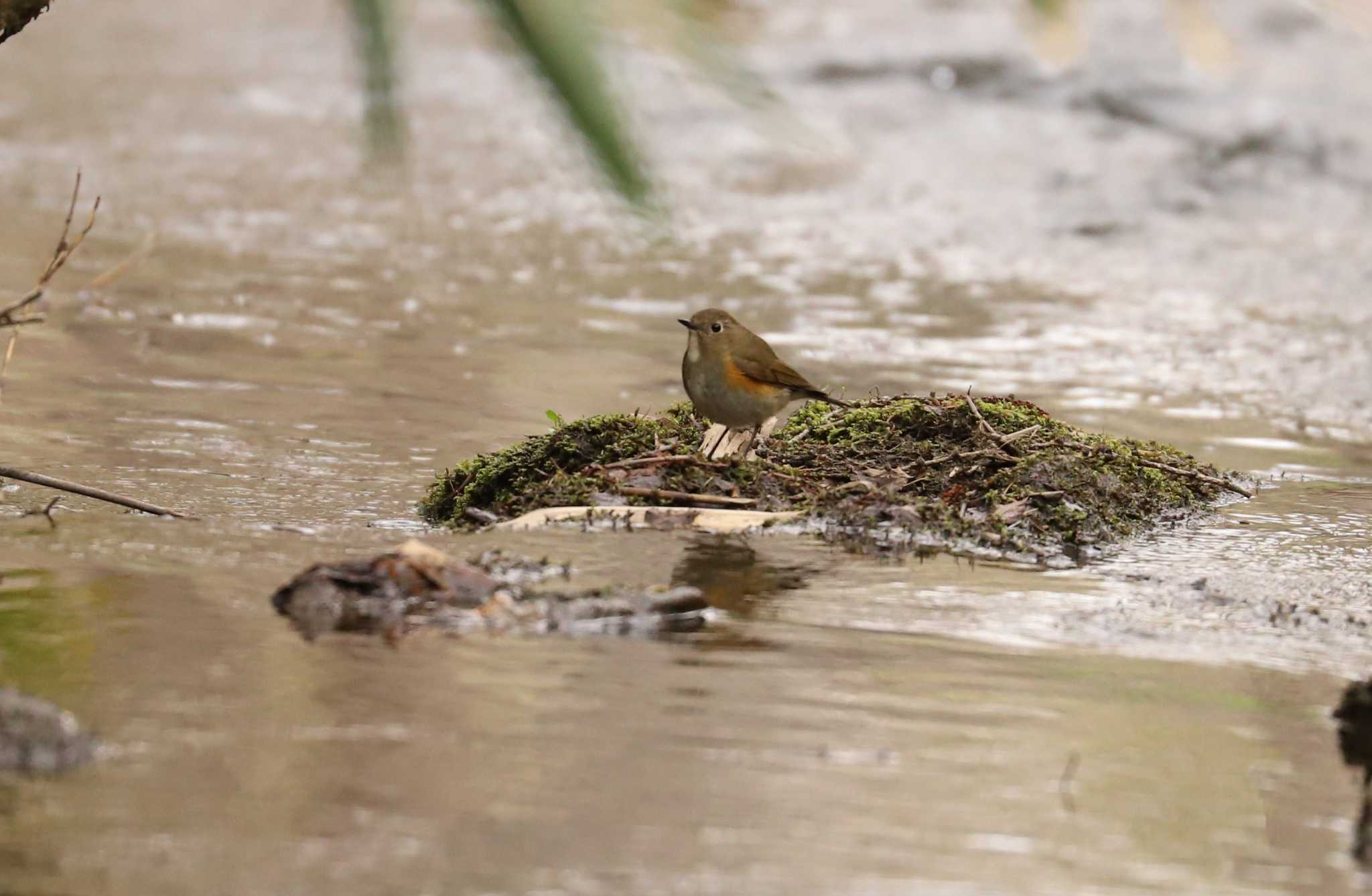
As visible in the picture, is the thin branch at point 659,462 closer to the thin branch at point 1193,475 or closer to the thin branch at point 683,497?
the thin branch at point 683,497

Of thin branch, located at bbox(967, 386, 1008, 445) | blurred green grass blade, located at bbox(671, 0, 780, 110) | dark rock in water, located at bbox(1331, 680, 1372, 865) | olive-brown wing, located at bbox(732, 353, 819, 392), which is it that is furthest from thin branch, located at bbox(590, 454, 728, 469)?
blurred green grass blade, located at bbox(671, 0, 780, 110)

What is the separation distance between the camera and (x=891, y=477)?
595 cm

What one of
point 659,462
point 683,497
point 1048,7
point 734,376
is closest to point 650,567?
point 683,497

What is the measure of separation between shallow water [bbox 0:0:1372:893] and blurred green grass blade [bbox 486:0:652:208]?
18mm

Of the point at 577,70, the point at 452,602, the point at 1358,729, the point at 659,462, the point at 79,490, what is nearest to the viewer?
the point at 577,70

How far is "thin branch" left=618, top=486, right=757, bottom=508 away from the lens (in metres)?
5.62

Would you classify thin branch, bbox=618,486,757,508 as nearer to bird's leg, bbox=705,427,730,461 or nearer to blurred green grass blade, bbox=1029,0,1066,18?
bird's leg, bbox=705,427,730,461

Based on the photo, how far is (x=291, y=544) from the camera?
5164mm

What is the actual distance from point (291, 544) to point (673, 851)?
2.40m

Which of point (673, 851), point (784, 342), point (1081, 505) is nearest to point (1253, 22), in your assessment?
point (784, 342)

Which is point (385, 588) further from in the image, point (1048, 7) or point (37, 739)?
point (1048, 7)

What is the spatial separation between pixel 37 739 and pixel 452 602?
132 centimetres

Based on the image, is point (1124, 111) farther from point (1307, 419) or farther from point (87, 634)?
point (87, 634)

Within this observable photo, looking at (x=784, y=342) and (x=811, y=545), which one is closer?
(x=811, y=545)
